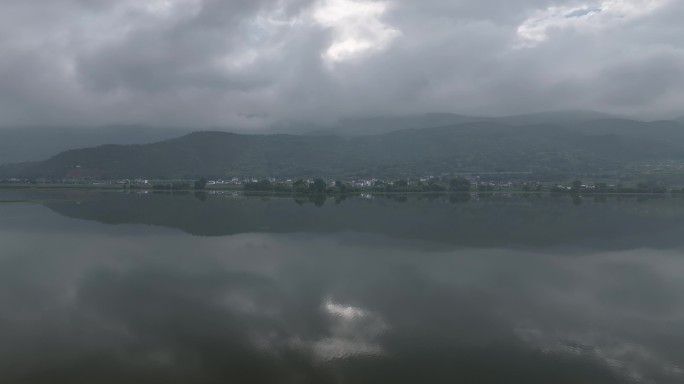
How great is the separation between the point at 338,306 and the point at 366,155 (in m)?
121

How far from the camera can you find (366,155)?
132 m

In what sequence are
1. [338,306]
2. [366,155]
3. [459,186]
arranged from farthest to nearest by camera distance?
[366,155]
[459,186]
[338,306]

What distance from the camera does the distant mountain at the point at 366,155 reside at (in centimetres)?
9688

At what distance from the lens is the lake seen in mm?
8219

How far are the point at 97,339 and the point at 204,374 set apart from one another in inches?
120

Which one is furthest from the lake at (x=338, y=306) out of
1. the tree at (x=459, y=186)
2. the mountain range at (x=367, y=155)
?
the mountain range at (x=367, y=155)

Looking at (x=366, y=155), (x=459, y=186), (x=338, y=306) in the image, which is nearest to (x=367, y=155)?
(x=366, y=155)

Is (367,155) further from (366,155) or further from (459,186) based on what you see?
(459,186)

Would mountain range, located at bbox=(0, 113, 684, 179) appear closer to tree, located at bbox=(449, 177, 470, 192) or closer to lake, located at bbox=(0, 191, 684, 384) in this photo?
tree, located at bbox=(449, 177, 470, 192)

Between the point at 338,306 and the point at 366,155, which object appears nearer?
the point at 338,306

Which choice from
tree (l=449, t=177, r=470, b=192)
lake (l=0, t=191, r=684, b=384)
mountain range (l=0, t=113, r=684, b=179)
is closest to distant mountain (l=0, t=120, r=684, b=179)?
mountain range (l=0, t=113, r=684, b=179)

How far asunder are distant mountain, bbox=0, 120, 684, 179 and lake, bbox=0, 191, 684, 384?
7044 centimetres

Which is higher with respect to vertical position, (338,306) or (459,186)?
(459,186)

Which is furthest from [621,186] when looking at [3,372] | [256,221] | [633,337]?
[3,372]
